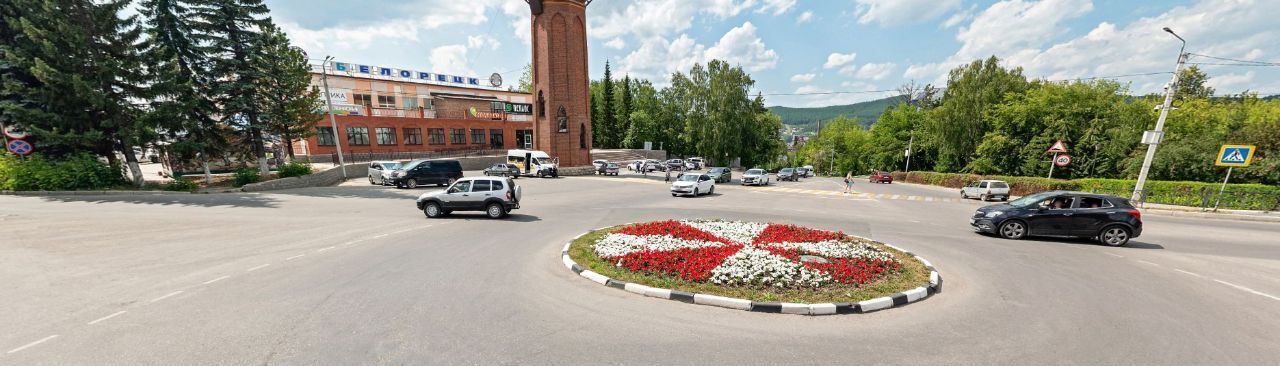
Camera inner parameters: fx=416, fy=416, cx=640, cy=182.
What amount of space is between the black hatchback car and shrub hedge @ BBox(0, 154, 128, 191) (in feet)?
131

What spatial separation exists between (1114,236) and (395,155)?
170 ft

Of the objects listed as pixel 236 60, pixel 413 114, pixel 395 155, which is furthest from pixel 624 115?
pixel 236 60

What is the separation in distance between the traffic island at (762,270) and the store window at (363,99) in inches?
2015

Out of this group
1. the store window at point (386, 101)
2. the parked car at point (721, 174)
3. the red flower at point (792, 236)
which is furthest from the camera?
the store window at point (386, 101)

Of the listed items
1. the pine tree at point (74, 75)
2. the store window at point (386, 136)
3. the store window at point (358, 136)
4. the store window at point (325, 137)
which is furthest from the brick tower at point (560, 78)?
the pine tree at point (74, 75)

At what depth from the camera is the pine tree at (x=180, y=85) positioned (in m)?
22.2

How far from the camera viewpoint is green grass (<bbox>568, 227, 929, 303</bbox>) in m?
7.09

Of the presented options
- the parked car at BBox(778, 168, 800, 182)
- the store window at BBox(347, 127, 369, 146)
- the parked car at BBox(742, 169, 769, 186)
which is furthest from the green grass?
the store window at BBox(347, 127, 369, 146)

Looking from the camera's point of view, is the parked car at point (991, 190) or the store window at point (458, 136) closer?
the parked car at point (991, 190)

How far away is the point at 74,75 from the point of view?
19.5 m

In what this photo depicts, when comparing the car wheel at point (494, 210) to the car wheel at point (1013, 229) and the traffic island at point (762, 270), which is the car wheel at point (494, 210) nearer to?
the traffic island at point (762, 270)

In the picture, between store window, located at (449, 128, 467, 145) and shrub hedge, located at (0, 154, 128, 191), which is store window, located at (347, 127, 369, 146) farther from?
shrub hedge, located at (0, 154, 128, 191)

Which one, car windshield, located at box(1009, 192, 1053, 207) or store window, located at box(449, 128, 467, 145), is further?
store window, located at box(449, 128, 467, 145)

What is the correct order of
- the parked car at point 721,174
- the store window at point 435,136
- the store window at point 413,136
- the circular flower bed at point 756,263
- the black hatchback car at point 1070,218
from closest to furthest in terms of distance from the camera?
the circular flower bed at point 756,263 < the black hatchback car at point 1070,218 < the parked car at point 721,174 < the store window at point 413,136 < the store window at point 435,136
